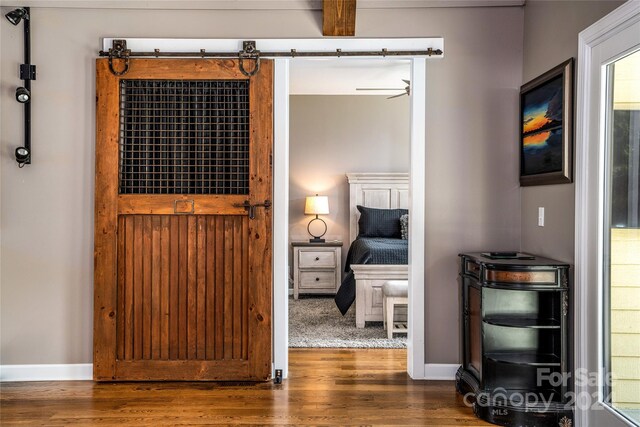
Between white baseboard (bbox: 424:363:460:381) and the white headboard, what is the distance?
3.56 meters

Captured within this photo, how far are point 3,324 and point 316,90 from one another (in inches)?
187

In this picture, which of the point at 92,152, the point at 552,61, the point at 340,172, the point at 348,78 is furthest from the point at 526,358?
the point at 340,172

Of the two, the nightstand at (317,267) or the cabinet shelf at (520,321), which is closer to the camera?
the cabinet shelf at (520,321)

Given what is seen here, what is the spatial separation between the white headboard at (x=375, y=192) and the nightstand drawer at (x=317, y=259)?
52 cm

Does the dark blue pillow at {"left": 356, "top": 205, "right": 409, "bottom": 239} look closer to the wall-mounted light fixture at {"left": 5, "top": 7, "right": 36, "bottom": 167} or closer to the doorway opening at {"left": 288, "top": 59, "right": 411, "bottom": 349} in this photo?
the doorway opening at {"left": 288, "top": 59, "right": 411, "bottom": 349}

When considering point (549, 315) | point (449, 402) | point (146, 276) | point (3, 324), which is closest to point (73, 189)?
point (146, 276)

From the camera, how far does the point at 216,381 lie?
136 inches

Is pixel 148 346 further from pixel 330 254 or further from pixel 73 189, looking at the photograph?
pixel 330 254

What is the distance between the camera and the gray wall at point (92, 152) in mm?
3479

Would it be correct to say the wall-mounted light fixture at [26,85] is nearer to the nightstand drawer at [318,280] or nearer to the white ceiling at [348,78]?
the white ceiling at [348,78]

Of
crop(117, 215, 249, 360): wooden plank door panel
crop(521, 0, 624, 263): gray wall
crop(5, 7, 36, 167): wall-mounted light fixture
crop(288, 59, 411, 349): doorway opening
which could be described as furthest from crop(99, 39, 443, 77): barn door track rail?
crop(288, 59, 411, 349): doorway opening

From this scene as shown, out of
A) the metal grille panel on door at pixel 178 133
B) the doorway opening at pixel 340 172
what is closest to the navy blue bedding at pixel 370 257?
the doorway opening at pixel 340 172

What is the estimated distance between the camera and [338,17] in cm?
343

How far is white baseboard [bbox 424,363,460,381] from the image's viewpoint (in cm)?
353
